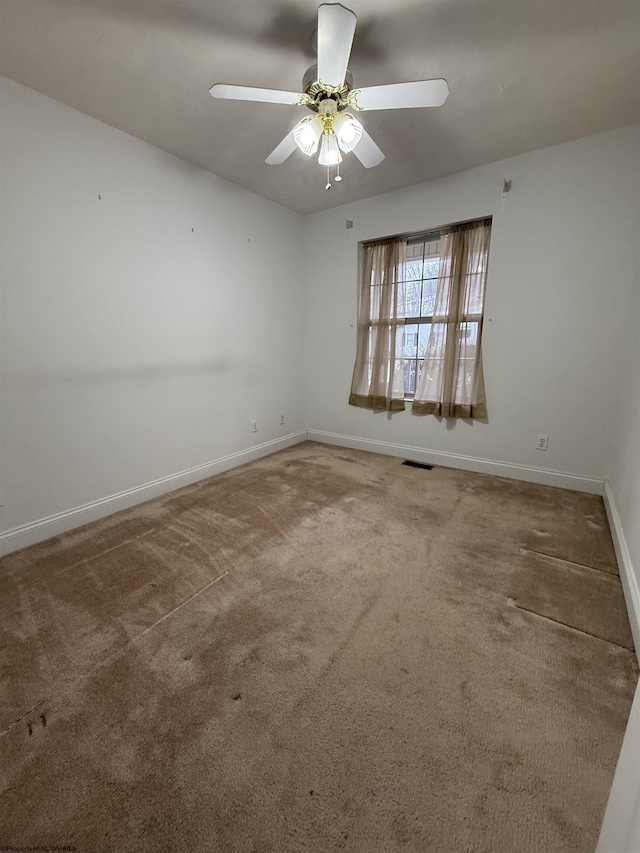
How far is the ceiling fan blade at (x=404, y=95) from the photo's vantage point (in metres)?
1.42

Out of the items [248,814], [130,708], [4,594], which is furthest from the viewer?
[4,594]

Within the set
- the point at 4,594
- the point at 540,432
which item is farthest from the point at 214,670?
the point at 540,432

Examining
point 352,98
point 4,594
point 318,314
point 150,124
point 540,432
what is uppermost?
point 150,124

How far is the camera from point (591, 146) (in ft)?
7.73

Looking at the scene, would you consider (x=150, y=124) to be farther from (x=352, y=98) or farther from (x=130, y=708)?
(x=130, y=708)

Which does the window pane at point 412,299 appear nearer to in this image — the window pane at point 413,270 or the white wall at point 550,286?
the window pane at point 413,270

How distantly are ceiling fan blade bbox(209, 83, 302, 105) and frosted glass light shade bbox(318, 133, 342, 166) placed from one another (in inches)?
10.9

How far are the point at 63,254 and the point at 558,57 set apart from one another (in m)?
2.92

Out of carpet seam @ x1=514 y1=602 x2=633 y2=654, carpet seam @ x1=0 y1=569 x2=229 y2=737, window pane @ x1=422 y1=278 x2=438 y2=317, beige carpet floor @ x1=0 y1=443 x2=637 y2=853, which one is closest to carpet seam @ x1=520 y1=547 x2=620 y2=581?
beige carpet floor @ x1=0 y1=443 x2=637 y2=853

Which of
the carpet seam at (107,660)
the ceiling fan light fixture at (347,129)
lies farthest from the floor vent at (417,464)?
the ceiling fan light fixture at (347,129)

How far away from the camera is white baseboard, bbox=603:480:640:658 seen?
4.54 ft

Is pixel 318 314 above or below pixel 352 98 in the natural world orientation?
below

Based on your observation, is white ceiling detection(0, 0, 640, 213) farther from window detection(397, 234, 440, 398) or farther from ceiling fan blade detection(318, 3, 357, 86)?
window detection(397, 234, 440, 398)

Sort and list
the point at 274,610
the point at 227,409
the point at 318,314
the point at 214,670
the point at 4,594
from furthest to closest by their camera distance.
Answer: the point at 318,314
the point at 227,409
the point at 4,594
the point at 274,610
the point at 214,670
